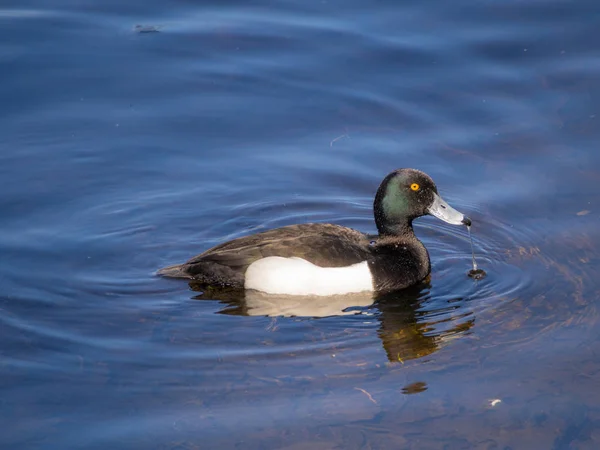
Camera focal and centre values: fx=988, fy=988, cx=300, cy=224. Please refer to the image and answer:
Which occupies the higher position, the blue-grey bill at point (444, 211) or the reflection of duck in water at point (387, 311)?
the blue-grey bill at point (444, 211)

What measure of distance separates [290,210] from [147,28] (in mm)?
4679

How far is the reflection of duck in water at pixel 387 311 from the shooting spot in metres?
7.58

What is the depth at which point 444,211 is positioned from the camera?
8.92m

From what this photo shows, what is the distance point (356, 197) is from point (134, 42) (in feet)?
14.7

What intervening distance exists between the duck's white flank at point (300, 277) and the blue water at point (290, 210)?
205 mm

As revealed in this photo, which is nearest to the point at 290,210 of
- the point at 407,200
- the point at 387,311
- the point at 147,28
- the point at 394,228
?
the point at 394,228

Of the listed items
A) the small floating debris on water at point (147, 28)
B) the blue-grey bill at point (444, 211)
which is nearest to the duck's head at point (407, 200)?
the blue-grey bill at point (444, 211)

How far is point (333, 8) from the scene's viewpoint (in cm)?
1366

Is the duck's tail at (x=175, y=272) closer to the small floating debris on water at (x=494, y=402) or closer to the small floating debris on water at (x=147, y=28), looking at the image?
the small floating debris on water at (x=494, y=402)

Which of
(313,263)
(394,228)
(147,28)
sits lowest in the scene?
(313,263)

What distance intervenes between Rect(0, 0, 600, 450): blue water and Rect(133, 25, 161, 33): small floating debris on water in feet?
0.09

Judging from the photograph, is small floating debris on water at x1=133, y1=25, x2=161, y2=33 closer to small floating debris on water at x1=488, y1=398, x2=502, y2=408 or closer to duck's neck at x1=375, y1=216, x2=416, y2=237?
duck's neck at x1=375, y1=216, x2=416, y2=237

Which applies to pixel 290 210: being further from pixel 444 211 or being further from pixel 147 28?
pixel 147 28

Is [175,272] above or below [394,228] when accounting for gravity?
below
